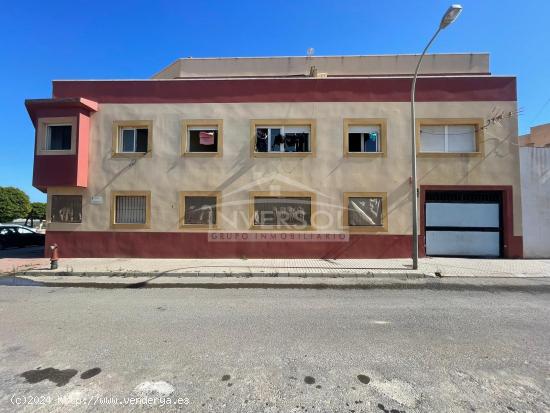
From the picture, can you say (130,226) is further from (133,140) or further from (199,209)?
(133,140)

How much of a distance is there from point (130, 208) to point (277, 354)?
420 inches

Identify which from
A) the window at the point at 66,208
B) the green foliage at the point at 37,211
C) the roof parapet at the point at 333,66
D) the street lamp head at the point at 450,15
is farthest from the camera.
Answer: the green foliage at the point at 37,211

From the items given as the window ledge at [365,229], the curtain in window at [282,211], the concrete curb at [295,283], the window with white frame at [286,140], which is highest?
the window with white frame at [286,140]

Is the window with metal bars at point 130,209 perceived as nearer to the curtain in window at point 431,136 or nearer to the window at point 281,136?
the window at point 281,136

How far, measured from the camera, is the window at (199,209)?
41.1 feet

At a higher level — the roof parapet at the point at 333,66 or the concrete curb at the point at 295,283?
the roof parapet at the point at 333,66

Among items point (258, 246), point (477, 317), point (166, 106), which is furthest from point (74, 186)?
point (477, 317)

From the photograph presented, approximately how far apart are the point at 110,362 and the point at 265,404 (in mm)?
2123

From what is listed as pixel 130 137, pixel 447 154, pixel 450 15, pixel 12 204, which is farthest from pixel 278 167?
pixel 12 204

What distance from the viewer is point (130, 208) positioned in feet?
41.7

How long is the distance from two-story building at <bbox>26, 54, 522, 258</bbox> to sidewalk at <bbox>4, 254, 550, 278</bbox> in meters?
0.89

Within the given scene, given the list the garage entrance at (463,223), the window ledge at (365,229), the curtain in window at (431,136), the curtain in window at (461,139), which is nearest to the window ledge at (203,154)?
the window ledge at (365,229)

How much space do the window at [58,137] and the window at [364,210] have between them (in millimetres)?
11518

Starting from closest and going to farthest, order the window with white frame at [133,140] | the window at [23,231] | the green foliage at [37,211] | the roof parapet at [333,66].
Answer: the window with white frame at [133,140] < the roof parapet at [333,66] < the window at [23,231] < the green foliage at [37,211]
